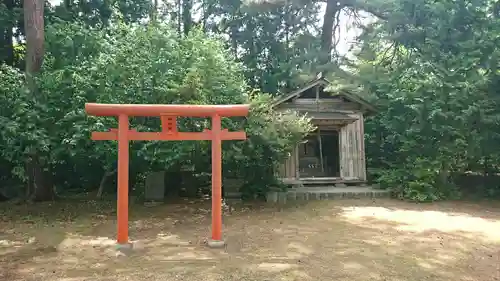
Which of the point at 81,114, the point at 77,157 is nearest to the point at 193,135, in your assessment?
the point at 81,114

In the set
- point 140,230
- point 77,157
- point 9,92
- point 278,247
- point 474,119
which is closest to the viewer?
point 278,247

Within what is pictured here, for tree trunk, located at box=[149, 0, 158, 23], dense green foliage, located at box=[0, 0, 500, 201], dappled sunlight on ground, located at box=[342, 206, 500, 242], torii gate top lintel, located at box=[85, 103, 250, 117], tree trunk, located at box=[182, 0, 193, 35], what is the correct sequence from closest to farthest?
torii gate top lintel, located at box=[85, 103, 250, 117], dappled sunlight on ground, located at box=[342, 206, 500, 242], dense green foliage, located at box=[0, 0, 500, 201], tree trunk, located at box=[149, 0, 158, 23], tree trunk, located at box=[182, 0, 193, 35]

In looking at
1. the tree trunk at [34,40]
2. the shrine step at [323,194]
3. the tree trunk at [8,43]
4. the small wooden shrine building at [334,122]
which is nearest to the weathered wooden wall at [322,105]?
the small wooden shrine building at [334,122]

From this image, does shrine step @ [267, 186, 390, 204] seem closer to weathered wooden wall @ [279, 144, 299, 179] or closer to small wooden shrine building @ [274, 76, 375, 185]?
weathered wooden wall @ [279, 144, 299, 179]

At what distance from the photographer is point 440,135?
1402cm

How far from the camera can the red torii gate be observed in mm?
7410

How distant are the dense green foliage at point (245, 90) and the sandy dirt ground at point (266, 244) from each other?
5.61ft

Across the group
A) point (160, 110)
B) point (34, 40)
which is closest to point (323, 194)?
point (160, 110)

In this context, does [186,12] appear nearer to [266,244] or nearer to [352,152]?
[352,152]

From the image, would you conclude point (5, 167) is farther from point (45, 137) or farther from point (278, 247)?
point (278, 247)

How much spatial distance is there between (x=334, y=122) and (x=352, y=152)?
1.37 metres

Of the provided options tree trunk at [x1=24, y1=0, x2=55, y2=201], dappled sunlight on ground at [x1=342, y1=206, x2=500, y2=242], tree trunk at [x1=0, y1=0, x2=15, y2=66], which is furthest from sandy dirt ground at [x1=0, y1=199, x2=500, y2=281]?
tree trunk at [x1=0, y1=0, x2=15, y2=66]

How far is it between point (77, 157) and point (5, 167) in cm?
526

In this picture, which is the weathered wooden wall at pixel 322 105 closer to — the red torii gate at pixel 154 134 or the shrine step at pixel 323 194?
the shrine step at pixel 323 194
